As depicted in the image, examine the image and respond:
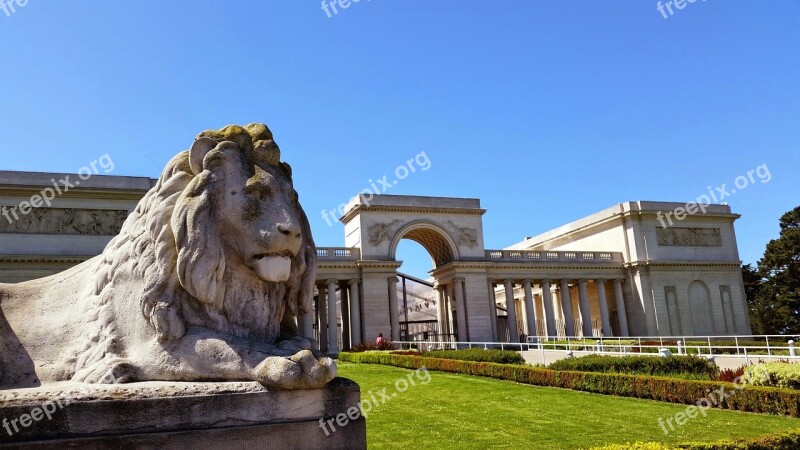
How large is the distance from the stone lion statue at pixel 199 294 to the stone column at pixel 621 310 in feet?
141

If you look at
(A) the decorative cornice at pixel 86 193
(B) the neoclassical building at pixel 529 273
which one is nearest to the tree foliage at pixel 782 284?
(B) the neoclassical building at pixel 529 273

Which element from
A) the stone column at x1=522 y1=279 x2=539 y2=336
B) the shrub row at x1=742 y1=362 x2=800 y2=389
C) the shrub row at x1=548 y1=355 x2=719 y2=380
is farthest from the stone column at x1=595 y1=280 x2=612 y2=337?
the shrub row at x1=742 y1=362 x2=800 y2=389

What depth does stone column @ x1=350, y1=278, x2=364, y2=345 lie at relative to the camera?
3678 cm

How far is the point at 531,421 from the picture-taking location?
31.6ft

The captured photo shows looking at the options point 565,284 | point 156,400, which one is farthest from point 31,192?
point 565,284

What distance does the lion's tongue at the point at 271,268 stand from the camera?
11.8ft

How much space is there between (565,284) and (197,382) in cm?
4252

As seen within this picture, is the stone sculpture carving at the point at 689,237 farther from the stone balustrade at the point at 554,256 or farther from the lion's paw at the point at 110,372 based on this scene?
the lion's paw at the point at 110,372

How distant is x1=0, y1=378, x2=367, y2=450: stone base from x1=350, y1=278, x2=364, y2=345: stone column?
33985mm

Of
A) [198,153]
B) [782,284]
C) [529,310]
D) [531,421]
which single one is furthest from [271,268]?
[782,284]

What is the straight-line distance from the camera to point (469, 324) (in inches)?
1515

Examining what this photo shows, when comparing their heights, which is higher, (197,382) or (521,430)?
(197,382)

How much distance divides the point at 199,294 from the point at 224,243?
370mm

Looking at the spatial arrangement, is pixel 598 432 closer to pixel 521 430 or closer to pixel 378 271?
pixel 521 430
